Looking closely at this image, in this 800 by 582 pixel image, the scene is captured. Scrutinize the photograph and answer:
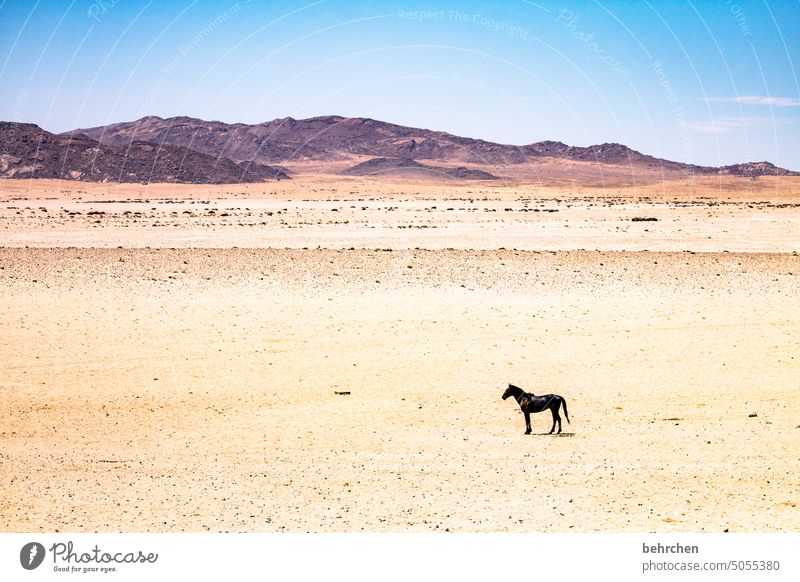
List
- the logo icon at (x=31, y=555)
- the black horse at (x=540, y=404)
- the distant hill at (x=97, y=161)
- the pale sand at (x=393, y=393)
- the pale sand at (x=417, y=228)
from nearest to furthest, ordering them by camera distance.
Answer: the logo icon at (x=31, y=555) → the pale sand at (x=393, y=393) → the black horse at (x=540, y=404) → the pale sand at (x=417, y=228) → the distant hill at (x=97, y=161)

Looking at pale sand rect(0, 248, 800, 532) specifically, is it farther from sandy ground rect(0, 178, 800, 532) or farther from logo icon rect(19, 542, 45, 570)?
logo icon rect(19, 542, 45, 570)

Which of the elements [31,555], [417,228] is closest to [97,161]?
[417,228]

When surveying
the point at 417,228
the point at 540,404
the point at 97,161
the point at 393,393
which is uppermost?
the point at 97,161

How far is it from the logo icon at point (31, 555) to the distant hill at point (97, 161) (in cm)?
12922

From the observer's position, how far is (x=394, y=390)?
54.9 feet

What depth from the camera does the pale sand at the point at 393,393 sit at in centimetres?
969

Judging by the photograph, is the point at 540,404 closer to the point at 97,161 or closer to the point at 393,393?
the point at 393,393

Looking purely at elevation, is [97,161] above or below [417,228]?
above

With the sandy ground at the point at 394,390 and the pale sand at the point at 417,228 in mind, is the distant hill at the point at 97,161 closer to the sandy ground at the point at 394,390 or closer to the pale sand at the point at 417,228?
the pale sand at the point at 417,228

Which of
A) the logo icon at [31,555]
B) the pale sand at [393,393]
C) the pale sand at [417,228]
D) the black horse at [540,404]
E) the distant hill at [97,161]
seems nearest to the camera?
the logo icon at [31,555]

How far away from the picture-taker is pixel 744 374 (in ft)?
57.4

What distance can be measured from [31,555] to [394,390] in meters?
9.75

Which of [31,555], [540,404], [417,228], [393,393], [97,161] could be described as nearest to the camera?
[31,555]

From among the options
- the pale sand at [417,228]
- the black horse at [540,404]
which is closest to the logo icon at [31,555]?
the black horse at [540,404]
